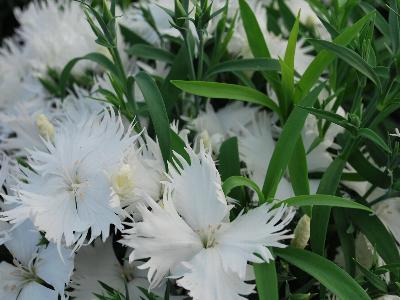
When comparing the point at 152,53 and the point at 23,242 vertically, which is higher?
the point at 152,53

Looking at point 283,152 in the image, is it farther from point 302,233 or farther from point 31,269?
point 31,269

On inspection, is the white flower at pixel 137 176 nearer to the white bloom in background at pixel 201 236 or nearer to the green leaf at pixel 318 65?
the white bloom in background at pixel 201 236

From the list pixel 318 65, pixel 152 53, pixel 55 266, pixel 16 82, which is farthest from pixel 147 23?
pixel 55 266

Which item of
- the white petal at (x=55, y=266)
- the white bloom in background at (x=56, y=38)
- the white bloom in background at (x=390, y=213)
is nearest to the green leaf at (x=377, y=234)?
the white bloom in background at (x=390, y=213)

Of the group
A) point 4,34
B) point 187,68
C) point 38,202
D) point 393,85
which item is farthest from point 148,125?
point 4,34

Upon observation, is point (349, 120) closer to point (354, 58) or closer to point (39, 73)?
point (354, 58)
